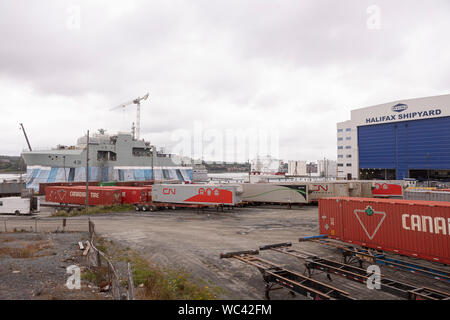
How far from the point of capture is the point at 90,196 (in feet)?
132

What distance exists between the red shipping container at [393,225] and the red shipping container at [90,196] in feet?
101

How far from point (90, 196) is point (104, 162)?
37.4 m

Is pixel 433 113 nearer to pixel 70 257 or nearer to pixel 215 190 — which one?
pixel 215 190

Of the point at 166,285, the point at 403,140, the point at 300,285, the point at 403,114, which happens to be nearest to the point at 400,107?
the point at 403,114

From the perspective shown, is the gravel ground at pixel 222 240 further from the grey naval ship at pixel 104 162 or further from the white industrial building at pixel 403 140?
the white industrial building at pixel 403 140

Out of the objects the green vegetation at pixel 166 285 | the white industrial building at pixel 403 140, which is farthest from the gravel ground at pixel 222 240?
the white industrial building at pixel 403 140

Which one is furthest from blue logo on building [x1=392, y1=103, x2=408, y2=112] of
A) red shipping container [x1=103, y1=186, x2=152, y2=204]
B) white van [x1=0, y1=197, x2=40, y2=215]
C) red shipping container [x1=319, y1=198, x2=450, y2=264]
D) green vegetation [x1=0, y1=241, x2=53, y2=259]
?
white van [x1=0, y1=197, x2=40, y2=215]


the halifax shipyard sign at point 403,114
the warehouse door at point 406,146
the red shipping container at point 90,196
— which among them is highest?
the halifax shipyard sign at point 403,114

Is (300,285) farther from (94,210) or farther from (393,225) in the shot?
(94,210)

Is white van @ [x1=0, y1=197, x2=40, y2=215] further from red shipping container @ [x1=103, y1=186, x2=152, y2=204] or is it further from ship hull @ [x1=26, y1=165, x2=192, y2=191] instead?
ship hull @ [x1=26, y1=165, x2=192, y2=191]

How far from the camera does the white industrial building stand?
63.1m

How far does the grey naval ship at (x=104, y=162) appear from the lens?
2702 inches

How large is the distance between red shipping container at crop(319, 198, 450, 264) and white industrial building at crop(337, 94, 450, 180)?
52.8 metres
